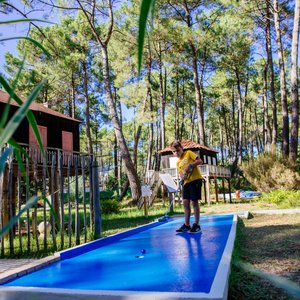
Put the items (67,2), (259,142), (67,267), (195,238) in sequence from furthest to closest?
(259,142), (67,2), (195,238), (67,267)

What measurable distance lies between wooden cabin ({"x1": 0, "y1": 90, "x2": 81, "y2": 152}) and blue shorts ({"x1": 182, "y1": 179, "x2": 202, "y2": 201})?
37.0ft

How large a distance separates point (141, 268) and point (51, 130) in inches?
603

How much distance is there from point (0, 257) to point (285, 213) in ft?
25.0

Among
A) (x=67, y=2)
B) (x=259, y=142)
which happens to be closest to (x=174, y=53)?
(x=67, y=2)

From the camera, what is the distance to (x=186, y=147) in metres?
29.2

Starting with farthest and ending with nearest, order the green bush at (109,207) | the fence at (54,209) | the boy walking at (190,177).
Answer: the green bush at (109,207) → the boy walking at (190,177) → the fence at (54,209)

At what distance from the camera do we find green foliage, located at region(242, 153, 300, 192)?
618 inches

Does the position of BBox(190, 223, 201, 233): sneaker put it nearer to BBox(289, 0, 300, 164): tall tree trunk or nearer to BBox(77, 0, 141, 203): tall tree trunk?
BBox(289, 0, 300, 164): tall tree trunk

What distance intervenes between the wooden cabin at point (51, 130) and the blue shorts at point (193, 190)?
1129 centimetres

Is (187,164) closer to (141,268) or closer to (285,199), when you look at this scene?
(141,268)

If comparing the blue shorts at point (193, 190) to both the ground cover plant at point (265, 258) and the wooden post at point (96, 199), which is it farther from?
the wooden post at point (96, 199)

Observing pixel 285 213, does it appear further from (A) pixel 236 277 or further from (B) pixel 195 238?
(A) pixel 236 277

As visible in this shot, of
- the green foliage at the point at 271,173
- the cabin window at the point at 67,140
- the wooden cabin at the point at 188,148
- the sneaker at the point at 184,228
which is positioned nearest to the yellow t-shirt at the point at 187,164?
the sneaker at the point at 184,228

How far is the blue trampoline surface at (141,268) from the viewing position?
345 cm
